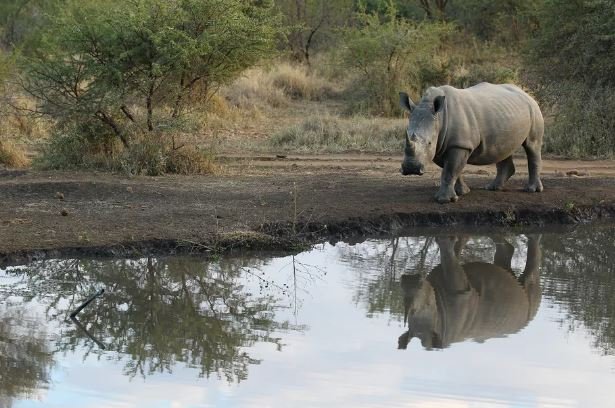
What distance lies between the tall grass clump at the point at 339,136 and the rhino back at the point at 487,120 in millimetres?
4640

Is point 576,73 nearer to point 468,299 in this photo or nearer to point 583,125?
point 583,125

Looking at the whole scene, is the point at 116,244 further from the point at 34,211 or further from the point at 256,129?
the point at 256,129

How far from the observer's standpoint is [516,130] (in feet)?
41.1

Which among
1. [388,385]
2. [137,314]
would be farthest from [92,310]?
[388,385]

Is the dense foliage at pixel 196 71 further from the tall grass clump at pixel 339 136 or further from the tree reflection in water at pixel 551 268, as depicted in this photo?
the tree reflection in water at pixel 551 268

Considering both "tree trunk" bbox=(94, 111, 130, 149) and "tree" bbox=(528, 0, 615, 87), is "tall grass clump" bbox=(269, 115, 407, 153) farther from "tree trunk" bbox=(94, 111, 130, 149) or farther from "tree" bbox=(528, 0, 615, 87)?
"tree trunk" bbox=(94, 111, 130, 149)

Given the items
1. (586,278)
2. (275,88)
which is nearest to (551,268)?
(586,278)

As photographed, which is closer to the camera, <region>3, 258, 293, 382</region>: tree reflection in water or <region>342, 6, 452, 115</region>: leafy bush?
<region>3, 258, 293, 382</region>: tree reflection in water

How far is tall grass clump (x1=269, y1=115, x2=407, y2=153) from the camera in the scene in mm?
17516

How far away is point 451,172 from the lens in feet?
39.4

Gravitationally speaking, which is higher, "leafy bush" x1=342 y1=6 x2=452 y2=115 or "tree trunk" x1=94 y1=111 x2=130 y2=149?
"leafy bush" x1=342 y1=6 x2=452 y2=115

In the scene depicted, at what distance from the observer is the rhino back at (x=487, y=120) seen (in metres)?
11.9

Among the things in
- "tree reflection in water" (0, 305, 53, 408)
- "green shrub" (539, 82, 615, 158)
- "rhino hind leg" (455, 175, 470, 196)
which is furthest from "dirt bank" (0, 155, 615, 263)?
"green shrub" (539, 82, 615, 158)

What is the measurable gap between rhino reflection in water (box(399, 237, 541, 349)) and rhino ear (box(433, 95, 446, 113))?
4.88 ft
